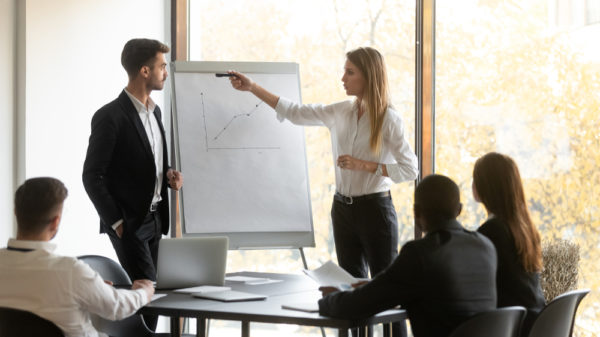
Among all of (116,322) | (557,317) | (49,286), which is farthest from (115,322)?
(557,317)

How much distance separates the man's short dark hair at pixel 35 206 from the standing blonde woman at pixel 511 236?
4.87ft

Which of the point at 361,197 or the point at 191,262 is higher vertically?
the point at 361,197

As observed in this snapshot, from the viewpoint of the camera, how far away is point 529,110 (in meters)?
4.53

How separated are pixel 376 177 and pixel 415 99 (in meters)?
1.24

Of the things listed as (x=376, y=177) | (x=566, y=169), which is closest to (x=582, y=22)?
(x=566, y=169)

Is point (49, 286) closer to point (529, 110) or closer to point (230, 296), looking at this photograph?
point (230, 296)

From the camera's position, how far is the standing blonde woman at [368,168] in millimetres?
3648

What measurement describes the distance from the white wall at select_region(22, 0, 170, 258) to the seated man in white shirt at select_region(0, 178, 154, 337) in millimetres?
1801

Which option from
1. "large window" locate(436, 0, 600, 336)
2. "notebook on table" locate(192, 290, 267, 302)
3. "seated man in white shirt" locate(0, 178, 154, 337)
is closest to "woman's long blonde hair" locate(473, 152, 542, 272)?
"notebook on table" locate(192, 290, 267, 302)

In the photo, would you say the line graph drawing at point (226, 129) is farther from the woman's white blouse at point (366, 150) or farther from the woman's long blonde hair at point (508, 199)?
the woman's long blonde hair at point (508, 199)

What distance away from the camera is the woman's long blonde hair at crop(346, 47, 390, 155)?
3.70 m

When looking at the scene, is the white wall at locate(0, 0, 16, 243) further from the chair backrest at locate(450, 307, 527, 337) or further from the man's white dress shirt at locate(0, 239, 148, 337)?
the chair backrest at locate(450, 307, 527, 337)

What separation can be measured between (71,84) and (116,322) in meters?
1.77

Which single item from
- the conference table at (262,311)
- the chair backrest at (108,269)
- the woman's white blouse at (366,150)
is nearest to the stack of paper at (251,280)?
the conference table at (262,311)
